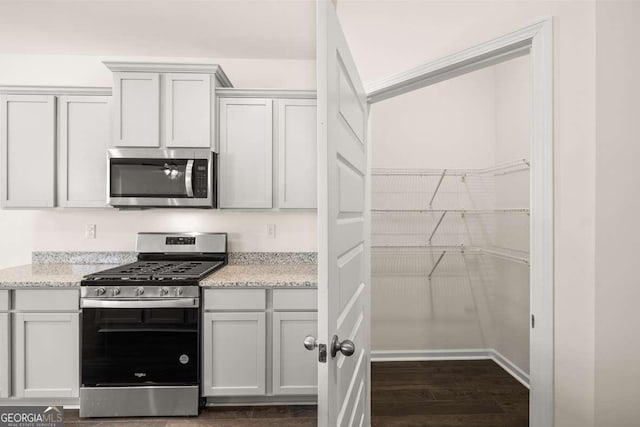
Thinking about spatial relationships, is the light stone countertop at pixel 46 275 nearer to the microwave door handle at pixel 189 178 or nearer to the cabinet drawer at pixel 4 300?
the cabinet drawer at pixel 4 300

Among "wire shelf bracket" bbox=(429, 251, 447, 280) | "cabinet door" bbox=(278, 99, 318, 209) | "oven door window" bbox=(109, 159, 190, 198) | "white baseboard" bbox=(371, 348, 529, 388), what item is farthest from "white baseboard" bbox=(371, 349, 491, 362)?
"oven door window" bbox=(109, 159, 190, 198)

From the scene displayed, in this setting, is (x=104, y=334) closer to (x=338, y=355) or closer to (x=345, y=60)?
(x=338, y=355)

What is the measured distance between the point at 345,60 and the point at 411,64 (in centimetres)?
71

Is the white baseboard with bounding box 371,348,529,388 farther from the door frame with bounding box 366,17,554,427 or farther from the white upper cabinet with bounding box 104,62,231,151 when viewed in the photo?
the white upper cabinet with bounding box 104,62,231,151

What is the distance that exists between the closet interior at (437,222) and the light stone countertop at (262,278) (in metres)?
0.89

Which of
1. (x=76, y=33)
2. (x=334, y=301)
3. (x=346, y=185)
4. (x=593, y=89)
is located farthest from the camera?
(x=76, y=33)

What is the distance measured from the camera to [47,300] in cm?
243

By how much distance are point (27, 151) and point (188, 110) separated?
48.4 inches

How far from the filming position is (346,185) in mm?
1430

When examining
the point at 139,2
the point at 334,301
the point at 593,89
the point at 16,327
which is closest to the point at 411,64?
the point at 593,89

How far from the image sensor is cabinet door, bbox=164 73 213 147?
270 centimetres

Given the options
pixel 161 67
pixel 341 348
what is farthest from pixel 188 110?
pixel 341 348

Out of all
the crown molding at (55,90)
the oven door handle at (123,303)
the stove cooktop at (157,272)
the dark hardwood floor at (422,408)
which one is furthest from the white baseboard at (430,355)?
the crown molding at (55,90)

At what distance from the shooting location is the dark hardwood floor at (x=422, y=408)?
2.36 m
